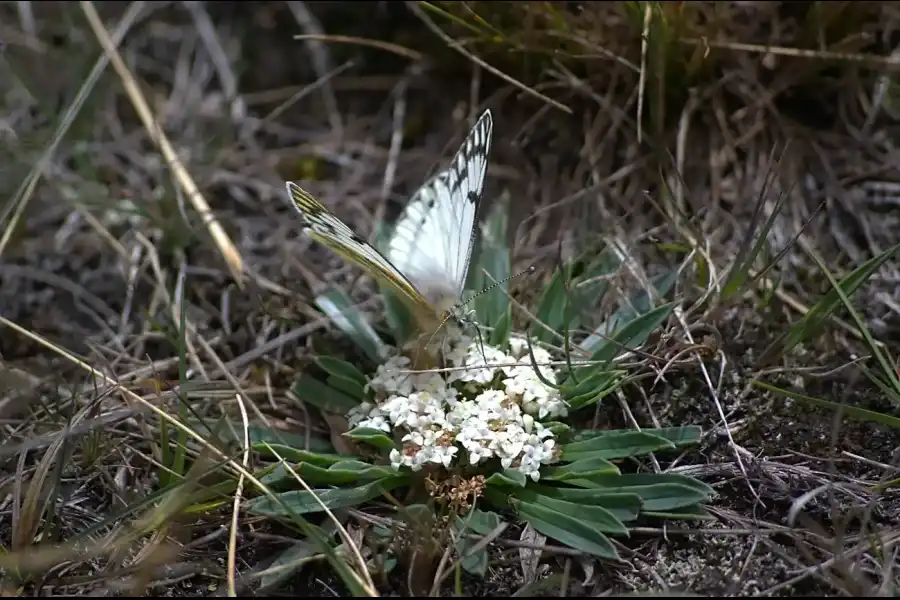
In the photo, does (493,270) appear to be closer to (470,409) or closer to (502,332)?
(502,332)

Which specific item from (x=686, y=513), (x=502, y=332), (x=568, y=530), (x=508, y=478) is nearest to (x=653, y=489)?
(x=686, y=513)

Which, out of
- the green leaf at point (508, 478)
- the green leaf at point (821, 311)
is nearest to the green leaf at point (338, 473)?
the green leaf at point (508, 478)

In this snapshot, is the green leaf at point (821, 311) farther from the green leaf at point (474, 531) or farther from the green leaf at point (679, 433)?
the green leaf at point (474, 531)

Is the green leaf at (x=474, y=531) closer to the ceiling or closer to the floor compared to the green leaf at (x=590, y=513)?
closer to the floor

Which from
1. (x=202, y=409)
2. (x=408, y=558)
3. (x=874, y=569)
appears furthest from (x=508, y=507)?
(x=202, y=409)

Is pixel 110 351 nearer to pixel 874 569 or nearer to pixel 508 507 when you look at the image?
pixel 508 507

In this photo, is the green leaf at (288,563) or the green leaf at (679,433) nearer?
the green leaf at (288,563)
